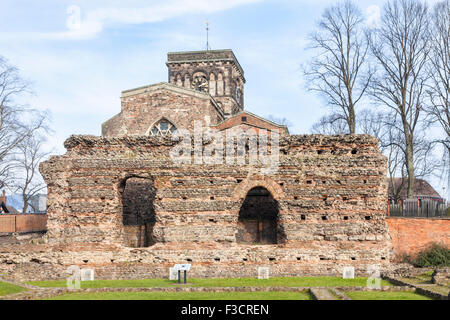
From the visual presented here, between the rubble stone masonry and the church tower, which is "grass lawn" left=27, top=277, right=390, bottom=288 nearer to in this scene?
the rubble stone masonry

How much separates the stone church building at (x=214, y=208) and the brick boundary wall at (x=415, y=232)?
1.33m

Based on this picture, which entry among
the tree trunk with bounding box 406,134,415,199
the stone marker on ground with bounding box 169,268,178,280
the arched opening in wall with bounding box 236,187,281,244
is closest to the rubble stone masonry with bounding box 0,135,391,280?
the stone marker on ground with bounding box 169,268,178,280

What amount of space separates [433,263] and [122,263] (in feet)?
36.6

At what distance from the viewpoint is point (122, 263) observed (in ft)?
57.1

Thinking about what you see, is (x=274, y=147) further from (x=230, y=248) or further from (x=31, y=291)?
(x=31, y=291)

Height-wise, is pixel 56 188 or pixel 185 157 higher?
pixel 185 157

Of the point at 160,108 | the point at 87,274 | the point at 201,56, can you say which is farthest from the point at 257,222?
the point at 201,56

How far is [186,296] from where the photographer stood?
12.8m

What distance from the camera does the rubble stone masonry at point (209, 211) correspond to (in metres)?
17.3

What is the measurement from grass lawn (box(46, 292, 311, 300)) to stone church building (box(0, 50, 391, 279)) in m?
3.91
